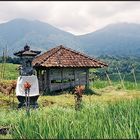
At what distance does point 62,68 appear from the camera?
91.8ft

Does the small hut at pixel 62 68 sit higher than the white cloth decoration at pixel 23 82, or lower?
higher

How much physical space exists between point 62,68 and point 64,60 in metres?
0.58

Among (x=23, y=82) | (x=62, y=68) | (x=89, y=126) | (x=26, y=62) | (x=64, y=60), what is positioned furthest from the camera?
(x=64, y=60)

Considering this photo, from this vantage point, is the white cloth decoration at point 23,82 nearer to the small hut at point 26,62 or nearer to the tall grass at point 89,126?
the small hut at point 26,62

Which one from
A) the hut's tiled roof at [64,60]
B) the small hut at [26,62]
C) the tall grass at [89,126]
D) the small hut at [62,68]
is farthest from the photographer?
the small hut at [62,68]

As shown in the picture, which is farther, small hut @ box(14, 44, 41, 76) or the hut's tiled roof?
the hut's tiled roof

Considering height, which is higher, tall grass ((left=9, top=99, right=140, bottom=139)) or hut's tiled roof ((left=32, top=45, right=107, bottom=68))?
hut's tiled roof ((left=32, top=45, right=107, bottom=68))

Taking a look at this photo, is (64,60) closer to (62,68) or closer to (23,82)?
(62,68)

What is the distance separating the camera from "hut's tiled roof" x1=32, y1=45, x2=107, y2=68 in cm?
2698

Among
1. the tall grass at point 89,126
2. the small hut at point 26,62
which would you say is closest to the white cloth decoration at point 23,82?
the small hut at point 26,62

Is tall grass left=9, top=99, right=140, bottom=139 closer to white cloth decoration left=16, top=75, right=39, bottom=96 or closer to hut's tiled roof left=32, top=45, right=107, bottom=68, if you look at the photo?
A: white cloth decoration left=16, top=75, right=39, bottom=96

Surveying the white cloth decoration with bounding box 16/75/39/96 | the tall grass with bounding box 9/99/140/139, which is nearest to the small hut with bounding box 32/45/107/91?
the white cloth decoration with bounding box 16/75/39/96

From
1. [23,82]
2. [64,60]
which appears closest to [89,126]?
[23,82]

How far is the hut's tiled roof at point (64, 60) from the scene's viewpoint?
26984mm
